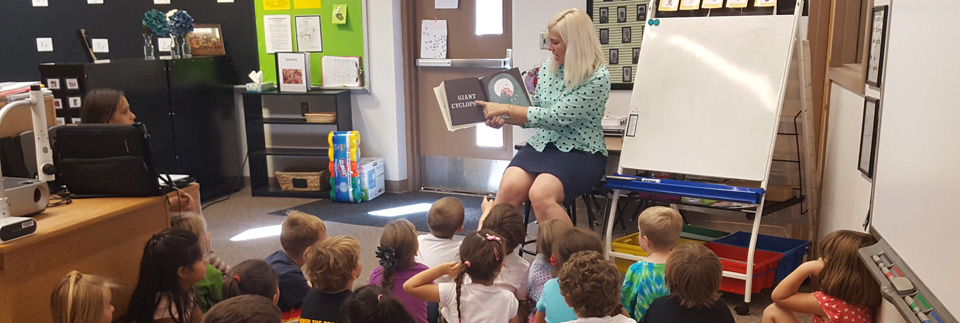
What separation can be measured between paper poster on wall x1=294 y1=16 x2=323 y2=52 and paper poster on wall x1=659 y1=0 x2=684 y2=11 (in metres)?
2.83

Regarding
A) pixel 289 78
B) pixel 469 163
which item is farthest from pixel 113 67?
pixel 469 163

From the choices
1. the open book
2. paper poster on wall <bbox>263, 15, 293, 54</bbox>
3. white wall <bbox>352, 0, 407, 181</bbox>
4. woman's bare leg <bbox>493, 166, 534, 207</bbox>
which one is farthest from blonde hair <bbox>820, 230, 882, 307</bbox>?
paper poster on wall <bbox>263, 15, 293, 54</bbox>

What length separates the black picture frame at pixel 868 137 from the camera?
93.4 inches

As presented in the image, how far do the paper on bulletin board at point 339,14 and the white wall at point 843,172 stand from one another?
11.1 feet

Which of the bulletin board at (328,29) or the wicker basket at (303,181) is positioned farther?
the wicker basket at (303,181)

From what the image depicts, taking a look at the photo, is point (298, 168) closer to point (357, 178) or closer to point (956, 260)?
point (357, 178)

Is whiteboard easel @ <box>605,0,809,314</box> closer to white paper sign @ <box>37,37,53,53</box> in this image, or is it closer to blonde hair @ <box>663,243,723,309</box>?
blonde hair @ <box>663,243,723,309</box>

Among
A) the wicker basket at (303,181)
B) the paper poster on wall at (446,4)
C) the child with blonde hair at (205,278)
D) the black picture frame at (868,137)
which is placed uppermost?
the paper poster on wall at (446,4)

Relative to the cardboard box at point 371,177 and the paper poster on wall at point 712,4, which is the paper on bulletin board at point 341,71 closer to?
the cardboard box at point 371,177

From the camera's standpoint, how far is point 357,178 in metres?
5.30

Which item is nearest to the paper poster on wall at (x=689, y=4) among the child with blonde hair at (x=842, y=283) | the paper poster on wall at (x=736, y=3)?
the paper poster on wall at (x=736, y=3)

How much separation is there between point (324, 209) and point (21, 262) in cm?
299

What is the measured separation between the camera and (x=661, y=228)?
8.29 feet

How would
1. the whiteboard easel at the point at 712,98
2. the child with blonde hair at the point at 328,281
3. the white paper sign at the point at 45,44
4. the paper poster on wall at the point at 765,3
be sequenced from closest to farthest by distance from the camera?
1. the child with blonde hair at the point at 328,281
2. the whiteboard easel at the point at 712,98
3. the paper poster on wall at the point at 765,3
4. the white paper sign at the point at 45,44
